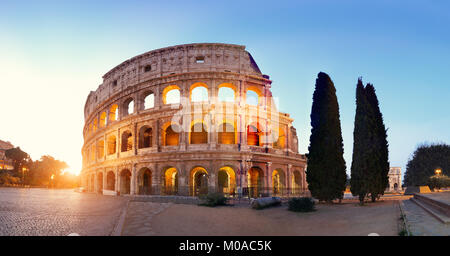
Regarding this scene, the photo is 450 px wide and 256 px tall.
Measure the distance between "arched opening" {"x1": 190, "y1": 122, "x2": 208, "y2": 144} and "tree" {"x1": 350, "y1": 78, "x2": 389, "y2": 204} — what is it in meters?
14.0

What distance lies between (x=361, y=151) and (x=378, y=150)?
0.93 meters

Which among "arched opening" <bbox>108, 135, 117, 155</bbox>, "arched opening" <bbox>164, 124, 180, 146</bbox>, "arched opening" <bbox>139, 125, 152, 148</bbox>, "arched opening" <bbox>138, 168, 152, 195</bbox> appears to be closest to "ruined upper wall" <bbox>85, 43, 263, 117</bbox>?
"arched opening" <bbox>139, 125, 152, 148</bbox>

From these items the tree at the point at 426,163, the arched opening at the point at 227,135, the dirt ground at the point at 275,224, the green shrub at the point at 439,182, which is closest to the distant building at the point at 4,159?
the arched opening at the point at 227,135

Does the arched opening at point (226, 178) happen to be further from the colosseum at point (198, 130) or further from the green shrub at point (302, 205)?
the green shrub at point (302, 205)

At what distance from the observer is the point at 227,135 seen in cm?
2623

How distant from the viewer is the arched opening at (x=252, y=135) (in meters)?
27.0

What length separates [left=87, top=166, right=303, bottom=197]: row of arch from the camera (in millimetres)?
22750

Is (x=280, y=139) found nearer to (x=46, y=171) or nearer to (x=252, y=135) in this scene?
(x=252, y=135)

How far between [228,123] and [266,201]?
13006 mm

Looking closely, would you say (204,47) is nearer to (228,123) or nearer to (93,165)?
(228,123)

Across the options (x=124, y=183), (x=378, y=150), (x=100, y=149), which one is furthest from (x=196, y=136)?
(x=378, y=150)

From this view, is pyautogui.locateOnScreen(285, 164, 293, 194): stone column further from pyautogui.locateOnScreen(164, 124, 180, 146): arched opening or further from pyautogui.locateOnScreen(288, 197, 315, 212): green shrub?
pyautogui.locateOnScreen(288, 197, 315, 212): green shrub

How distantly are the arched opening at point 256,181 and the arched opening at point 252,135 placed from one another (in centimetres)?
276
